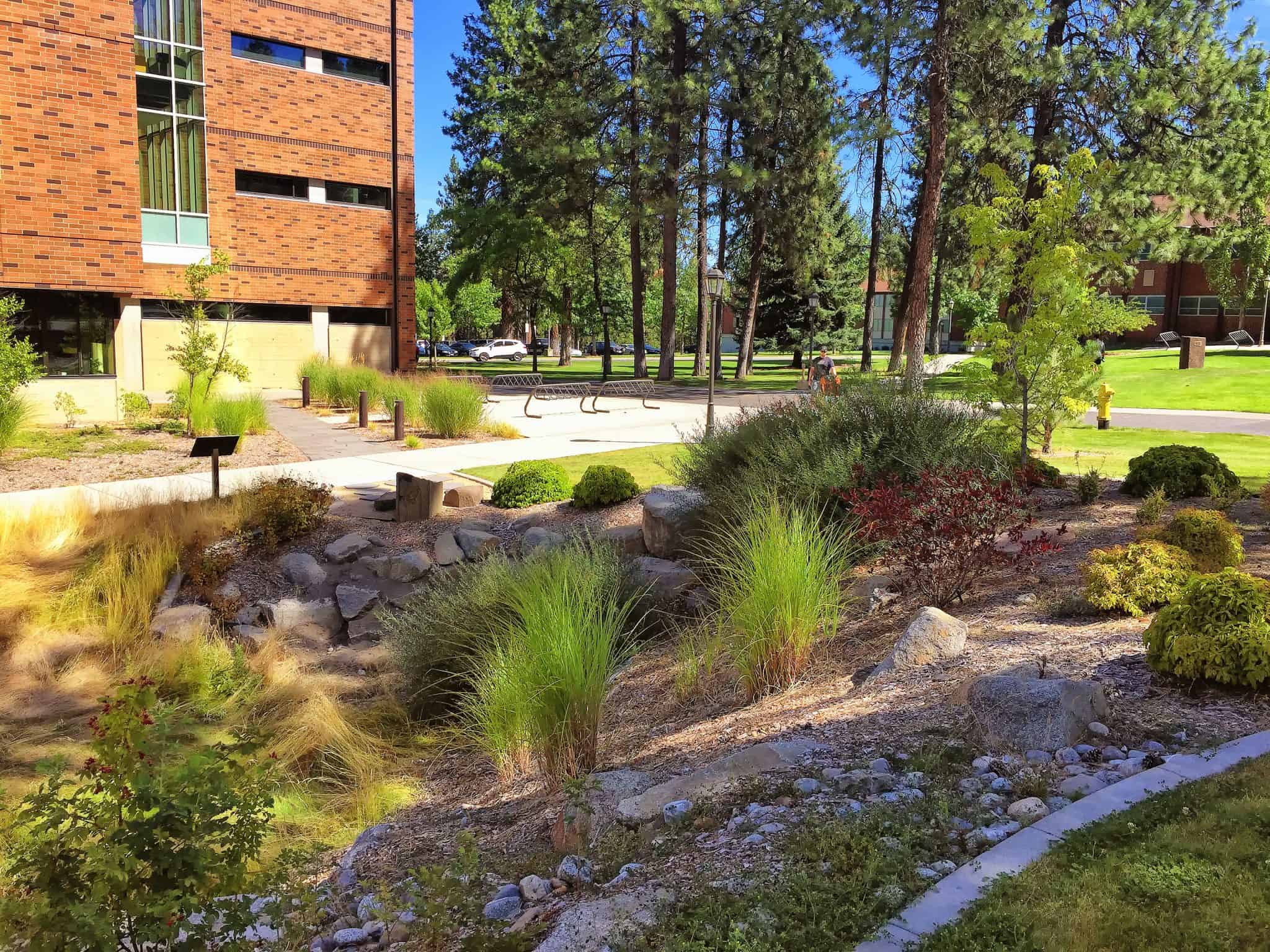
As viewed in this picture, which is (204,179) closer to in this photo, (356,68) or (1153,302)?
(356,68)

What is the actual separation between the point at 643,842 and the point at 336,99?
97.8ft

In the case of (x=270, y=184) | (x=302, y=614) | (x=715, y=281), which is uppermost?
(x=270, y=184)

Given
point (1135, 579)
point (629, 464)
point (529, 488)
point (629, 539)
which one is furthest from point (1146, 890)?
point (629, 464)

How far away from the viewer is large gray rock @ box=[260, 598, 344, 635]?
867cm

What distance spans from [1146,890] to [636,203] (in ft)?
92.9

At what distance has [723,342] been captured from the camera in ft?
287

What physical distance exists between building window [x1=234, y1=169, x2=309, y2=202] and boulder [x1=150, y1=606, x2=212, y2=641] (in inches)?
867

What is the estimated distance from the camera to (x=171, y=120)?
2523cm

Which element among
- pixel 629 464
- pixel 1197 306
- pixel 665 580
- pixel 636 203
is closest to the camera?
pixel 665 580

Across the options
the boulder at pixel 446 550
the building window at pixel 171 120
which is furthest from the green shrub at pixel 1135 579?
the building window at pixel 171 120

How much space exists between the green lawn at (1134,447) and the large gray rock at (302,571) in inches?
323

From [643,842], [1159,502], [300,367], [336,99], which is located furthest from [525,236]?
[643,842]

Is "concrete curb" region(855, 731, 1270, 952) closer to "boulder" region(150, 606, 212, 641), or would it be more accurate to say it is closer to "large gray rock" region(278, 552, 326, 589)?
"boulder" region(150, 606, 212, 641)

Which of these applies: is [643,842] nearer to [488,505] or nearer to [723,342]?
[488,505]
